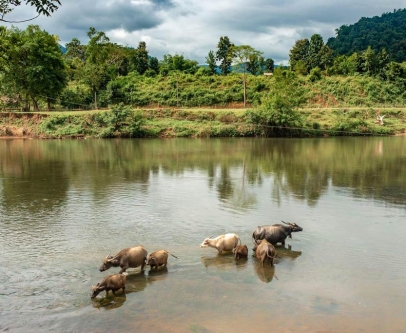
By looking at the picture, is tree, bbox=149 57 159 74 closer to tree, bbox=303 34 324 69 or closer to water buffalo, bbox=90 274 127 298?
tree, bbox=303 34 324 69

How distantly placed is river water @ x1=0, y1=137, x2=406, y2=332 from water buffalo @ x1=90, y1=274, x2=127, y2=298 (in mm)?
191

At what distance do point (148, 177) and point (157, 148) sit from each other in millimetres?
16260

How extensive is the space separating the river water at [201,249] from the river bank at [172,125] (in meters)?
26.5

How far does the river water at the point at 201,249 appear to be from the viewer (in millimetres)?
8820

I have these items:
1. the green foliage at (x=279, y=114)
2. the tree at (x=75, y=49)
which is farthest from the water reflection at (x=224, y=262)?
the tree at (x=75, y=49)

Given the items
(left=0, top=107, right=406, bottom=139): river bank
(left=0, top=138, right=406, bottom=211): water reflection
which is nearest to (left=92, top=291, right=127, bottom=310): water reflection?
(left=0, top=138, right=406, bottom=211): water reflection

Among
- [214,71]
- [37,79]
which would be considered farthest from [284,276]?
[214,71]

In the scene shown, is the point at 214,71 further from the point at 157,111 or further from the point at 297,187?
the point at 297,187

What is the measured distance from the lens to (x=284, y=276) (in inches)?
424

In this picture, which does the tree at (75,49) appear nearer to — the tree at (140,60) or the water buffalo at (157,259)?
the tree at (140,60)

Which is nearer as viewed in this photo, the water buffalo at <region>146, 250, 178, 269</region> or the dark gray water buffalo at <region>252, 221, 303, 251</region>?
the water buffalo at <region>146, 250, 178, 269</region>

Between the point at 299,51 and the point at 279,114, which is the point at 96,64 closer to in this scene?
the point at 279,114

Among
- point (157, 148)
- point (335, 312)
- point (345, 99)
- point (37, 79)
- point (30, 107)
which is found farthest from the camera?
point (345, 99)

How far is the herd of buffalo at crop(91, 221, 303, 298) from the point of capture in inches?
377
